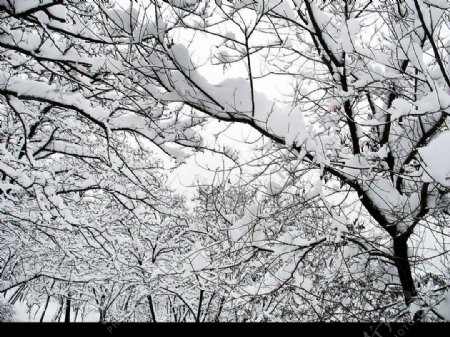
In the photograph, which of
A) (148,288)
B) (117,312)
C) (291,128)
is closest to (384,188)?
(291,128)

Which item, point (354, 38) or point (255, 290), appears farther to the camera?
point (255, 290)

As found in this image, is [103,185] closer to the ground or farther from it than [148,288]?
farther from it


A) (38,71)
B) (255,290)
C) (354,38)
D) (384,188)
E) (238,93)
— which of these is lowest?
(255,290)

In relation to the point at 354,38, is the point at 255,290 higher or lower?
lower

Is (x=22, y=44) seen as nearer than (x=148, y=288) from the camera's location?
Yes

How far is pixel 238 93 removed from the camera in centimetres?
311

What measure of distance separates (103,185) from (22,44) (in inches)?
116

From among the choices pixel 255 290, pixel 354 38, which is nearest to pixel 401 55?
pixel 354 38

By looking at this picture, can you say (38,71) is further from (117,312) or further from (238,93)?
(117,312)

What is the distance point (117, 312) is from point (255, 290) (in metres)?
11.7

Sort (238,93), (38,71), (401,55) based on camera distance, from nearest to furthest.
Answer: (401,55)
(238,93)
(38,71)
